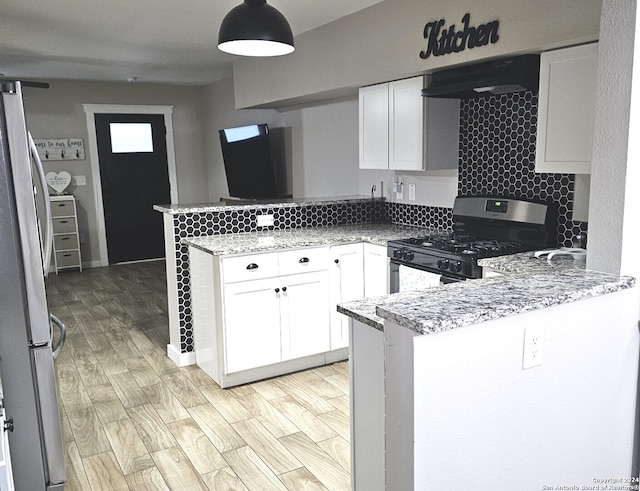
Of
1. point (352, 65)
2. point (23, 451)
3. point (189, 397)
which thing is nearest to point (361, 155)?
point (352, 65)

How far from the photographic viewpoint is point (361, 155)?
4.11 metres

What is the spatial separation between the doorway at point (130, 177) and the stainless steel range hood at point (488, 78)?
5204 mm

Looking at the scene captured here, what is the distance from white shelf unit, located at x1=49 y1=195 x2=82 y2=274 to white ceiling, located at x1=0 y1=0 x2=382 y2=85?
1562 mm

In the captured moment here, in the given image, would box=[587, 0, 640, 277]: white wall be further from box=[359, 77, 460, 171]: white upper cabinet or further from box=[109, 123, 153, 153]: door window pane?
box=[109, 123, 153, 153]: door window pane

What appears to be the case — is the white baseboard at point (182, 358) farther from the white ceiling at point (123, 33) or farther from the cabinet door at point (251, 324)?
the white ceiling at point (123, 33)

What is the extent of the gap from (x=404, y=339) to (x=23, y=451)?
188 cm

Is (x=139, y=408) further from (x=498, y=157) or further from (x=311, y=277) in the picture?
(x=498, y=157)

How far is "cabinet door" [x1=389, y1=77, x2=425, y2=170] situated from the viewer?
3525 millimetres

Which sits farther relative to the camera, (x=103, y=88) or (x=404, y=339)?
(x=103, y=88)

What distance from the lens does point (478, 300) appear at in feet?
5.14

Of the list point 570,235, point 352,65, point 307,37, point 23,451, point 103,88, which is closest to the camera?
→ point 23,451

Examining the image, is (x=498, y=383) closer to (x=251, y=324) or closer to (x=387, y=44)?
(x=251, y=324)

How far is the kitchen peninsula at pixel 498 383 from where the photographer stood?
1.43m

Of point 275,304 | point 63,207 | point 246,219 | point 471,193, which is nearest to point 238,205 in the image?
point 246,219
